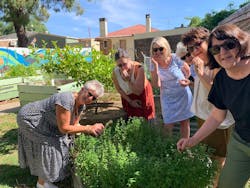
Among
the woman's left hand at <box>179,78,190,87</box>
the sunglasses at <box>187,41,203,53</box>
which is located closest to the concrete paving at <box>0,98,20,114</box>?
the woman's left hand at <box>179,78,190,87</box>

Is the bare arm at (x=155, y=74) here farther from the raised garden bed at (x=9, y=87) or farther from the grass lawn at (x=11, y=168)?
the raised garden bed at (x=9, y=87)

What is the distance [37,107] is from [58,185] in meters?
1.02

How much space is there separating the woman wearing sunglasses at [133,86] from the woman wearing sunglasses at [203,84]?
935 millimetres

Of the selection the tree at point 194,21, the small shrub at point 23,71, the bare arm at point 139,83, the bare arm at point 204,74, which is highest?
the tree at point 194,21

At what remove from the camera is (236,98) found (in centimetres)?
229

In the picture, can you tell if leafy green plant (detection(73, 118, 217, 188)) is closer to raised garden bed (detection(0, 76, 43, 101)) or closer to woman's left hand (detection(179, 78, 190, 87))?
woman's left hand (detection(179, 78, 190, 87))

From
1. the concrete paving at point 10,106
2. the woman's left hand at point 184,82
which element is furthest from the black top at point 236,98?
the concrete paving at point 10,106

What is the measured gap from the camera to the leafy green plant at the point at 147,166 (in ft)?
8.48

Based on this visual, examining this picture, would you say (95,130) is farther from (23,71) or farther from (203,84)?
(23,71)

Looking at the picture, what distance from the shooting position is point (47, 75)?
22.5ft

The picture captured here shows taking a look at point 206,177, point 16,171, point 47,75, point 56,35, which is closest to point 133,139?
point 206,177

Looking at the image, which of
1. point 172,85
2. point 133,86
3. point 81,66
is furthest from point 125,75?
point 81,66

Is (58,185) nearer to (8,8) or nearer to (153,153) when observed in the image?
(153,153)

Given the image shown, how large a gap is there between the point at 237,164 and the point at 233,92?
0.57 metres
